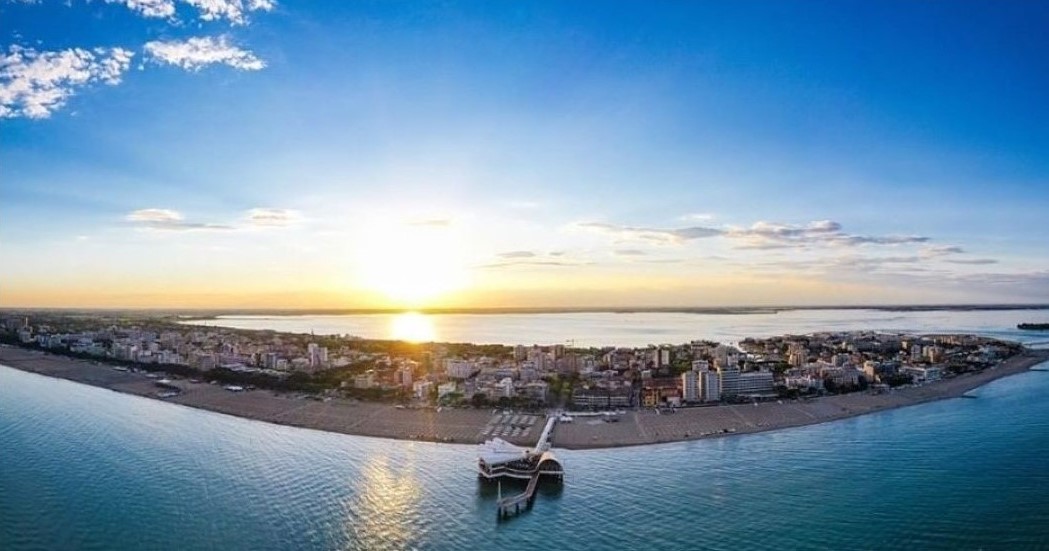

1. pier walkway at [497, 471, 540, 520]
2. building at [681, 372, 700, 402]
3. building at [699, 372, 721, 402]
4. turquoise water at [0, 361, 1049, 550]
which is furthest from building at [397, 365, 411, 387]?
pier walkway at [497, 471, 540, 520]

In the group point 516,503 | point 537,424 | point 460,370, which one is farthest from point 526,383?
point 516,503

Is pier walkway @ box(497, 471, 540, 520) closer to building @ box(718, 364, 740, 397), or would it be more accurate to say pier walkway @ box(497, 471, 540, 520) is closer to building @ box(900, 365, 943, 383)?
building @ box(718, 364, 740, 397)

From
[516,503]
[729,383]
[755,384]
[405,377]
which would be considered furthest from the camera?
[405,377]

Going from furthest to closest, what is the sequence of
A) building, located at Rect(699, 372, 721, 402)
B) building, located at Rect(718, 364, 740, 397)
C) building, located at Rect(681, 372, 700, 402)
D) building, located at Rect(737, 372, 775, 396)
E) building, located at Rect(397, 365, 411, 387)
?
building, located at Rect(397, 365, 411, 387), building, located at Rect(737, 372, 775, 396), building, located at Rect(718, 364, 740, 397), building, located at Rect(699, 372, 721, 402), building, located at Rect(681, 372, 700, 402)

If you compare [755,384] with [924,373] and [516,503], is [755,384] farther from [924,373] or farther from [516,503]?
[516,503]

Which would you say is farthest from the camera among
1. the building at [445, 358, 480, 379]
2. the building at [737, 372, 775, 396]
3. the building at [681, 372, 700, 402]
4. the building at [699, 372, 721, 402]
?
the building at [445, 358, 480, 379]

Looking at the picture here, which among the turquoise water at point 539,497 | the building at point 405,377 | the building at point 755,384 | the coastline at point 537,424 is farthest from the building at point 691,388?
the building at point 405,377

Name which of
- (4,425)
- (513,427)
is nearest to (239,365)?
(4,425)
